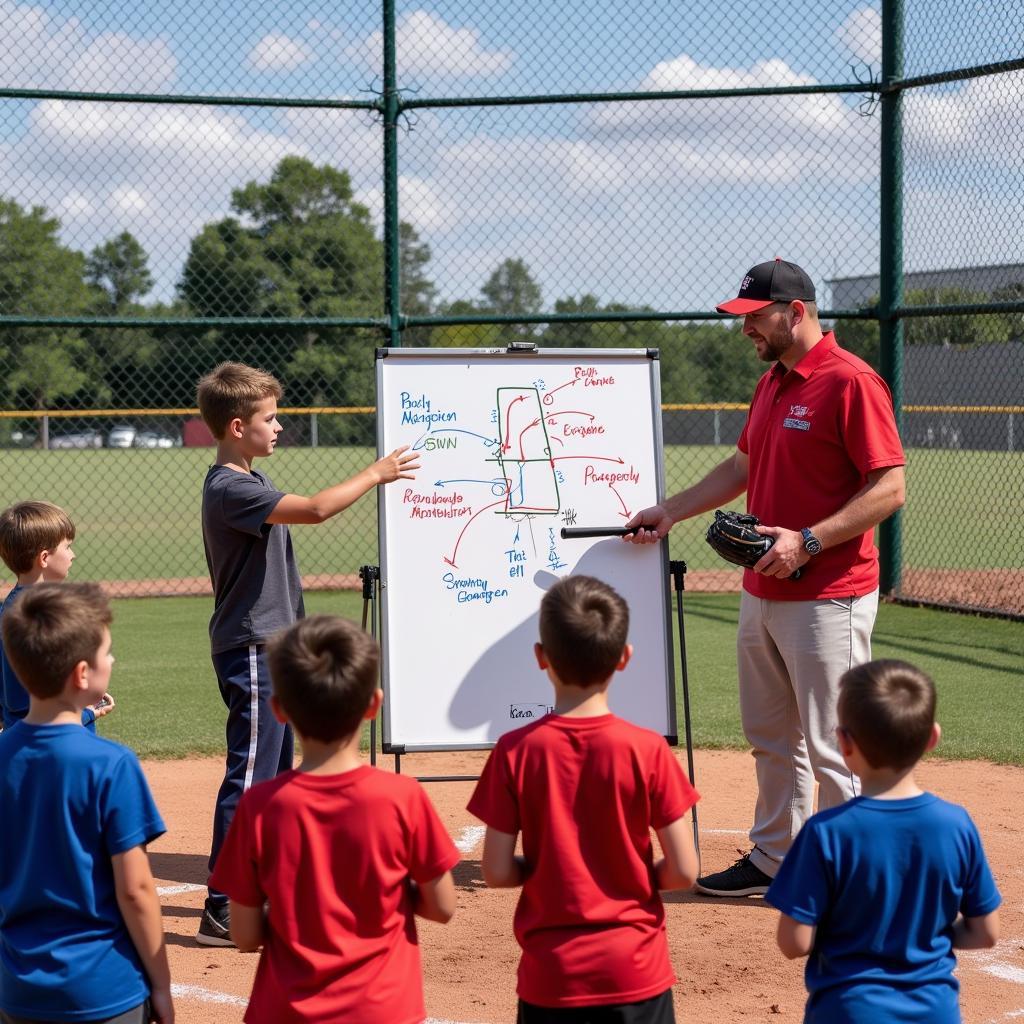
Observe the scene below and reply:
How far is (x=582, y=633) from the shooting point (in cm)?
279

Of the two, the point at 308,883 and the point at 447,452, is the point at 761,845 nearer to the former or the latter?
the point at 447,452

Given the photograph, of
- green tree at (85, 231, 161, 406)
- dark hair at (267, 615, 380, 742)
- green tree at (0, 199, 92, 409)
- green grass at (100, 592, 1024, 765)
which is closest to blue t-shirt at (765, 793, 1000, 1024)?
dark hair at (267, 615, 380, 742)

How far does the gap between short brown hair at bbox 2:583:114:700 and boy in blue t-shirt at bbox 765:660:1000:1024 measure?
146 centimetres

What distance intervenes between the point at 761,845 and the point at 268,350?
2369cm

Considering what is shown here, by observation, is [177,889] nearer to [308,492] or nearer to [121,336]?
[308,492]

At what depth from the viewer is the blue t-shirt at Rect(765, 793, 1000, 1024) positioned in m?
2.51

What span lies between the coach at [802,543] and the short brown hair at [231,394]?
1747mm

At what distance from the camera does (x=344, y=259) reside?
137 feet

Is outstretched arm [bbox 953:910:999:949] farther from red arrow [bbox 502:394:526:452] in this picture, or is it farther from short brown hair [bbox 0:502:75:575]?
red arrow [bbox 502:394:526:452]

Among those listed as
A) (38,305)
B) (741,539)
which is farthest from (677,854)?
(38,305)

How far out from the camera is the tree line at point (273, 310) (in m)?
24.4

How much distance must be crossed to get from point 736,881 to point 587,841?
249cm

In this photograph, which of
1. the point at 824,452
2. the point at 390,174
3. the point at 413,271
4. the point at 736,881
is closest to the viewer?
the point at 824,452

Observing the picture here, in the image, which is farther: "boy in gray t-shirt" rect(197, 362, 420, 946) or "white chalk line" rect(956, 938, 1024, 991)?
"boy in gray t-shirt" rect(197, 362, 420, 946)
